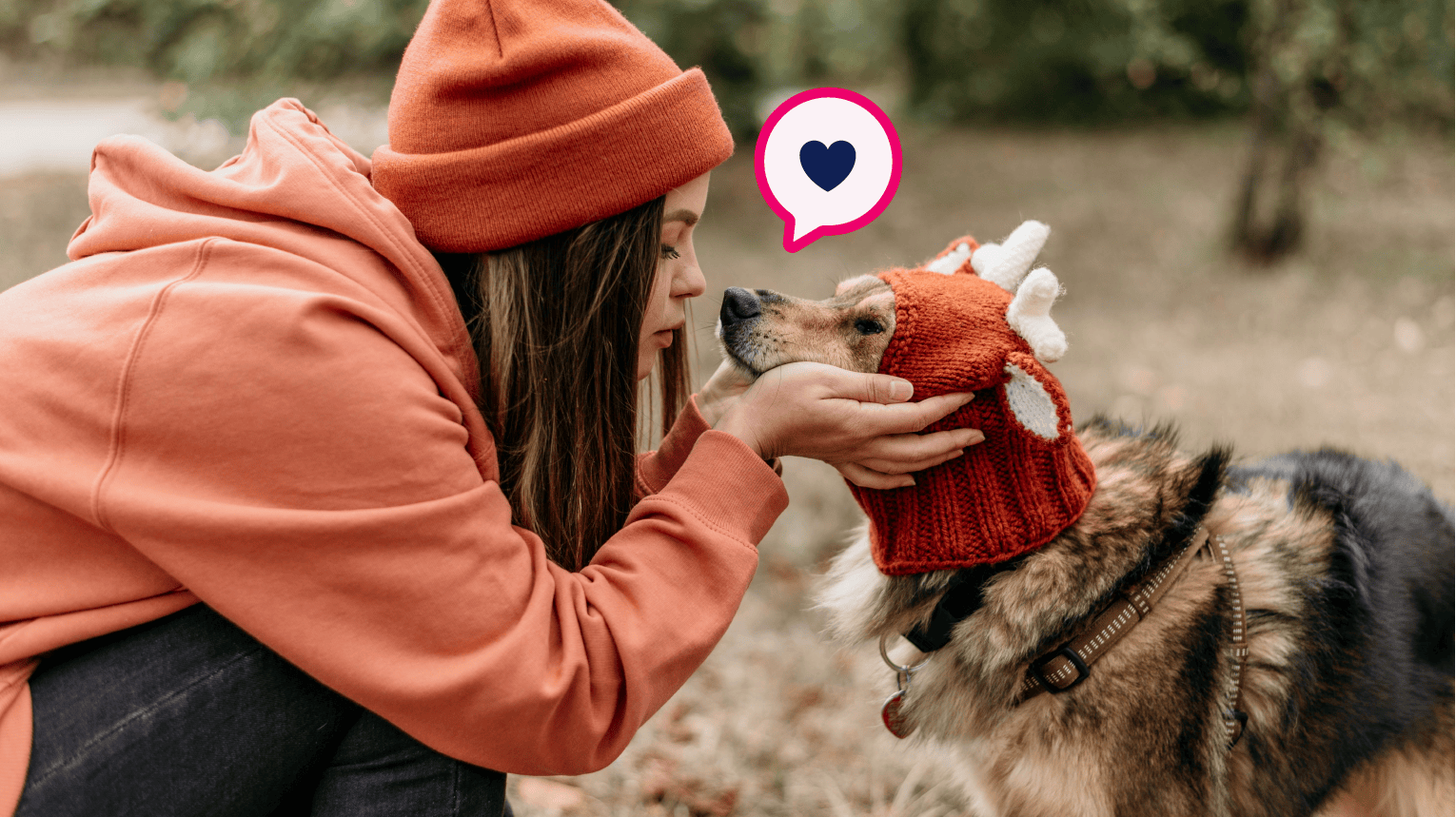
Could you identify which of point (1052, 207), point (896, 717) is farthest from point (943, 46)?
point (896, 717)

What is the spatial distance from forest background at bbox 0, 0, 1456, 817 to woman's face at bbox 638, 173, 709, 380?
2.96 feet

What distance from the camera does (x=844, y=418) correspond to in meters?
1.72

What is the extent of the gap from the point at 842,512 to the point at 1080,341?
8.69ft

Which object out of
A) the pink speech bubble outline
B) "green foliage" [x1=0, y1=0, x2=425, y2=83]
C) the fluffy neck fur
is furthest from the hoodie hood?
"green foliage" [x1=0, y1=0, x2=425, y2=83]

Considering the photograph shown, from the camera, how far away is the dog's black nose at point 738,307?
6.06ft

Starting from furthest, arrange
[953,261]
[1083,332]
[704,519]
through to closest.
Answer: [1083,332] → [953,261] → [704,519]

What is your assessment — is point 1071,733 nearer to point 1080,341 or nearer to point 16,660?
point 16,660

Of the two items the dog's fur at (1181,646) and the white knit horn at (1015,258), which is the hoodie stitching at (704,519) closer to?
the dog's fur at (1181,646)

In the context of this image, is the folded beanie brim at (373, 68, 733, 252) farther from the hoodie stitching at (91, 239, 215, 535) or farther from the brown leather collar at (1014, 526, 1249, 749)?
the brown leather collar at (1014, 526, 1249, 749)

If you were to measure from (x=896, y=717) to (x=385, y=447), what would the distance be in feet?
4.26

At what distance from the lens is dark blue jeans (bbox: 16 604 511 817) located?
4.36ft

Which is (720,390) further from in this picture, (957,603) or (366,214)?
(366,214)

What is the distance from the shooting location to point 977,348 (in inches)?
66.8

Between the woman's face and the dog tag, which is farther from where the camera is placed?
the dog tag
